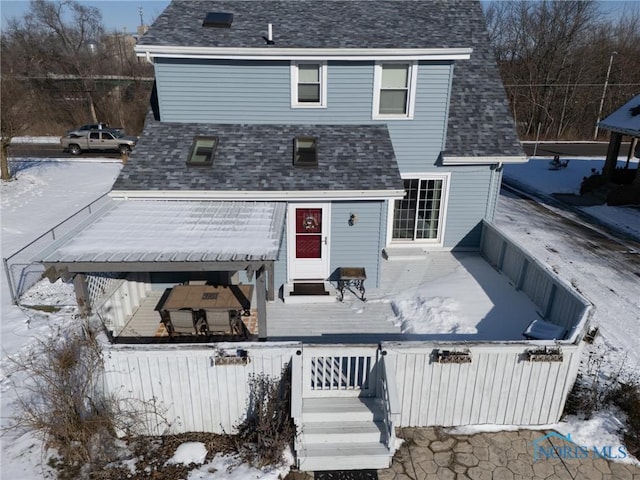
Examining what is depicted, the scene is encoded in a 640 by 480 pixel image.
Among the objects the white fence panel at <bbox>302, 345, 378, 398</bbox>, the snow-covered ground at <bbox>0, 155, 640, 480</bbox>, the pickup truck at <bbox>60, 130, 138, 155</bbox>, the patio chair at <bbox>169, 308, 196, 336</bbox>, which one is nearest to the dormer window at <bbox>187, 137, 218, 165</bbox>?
the patio chair at <bbox>169, 308, 196, 336</bbox>

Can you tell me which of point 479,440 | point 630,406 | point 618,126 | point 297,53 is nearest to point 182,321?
point 479,440

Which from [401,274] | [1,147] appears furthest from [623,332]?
[1,147]

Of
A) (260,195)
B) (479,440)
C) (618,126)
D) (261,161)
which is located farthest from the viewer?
(618,126)

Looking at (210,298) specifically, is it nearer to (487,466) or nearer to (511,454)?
(487,466)

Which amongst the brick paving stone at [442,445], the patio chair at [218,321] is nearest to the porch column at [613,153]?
the brick paving stone at [442,445]

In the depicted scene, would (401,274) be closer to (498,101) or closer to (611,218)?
(498,101)

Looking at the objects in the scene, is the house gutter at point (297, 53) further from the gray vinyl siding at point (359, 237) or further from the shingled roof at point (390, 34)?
the gray vinyl siding at point (359, 237)

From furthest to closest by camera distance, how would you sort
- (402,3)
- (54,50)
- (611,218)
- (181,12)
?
(54,50) < (611,218) < (402,3) < (181,12)
